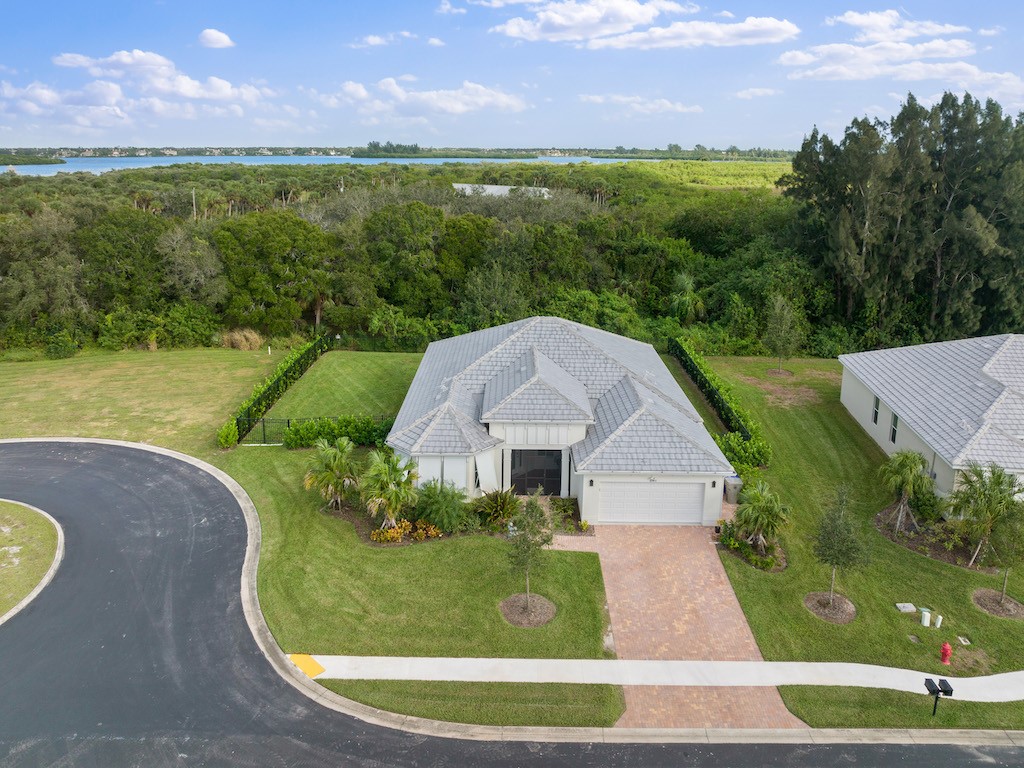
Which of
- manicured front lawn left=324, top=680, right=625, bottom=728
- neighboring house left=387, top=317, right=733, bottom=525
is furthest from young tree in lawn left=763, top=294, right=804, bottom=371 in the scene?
manicured front lawn left=324, top=680, right=625, bottom=728

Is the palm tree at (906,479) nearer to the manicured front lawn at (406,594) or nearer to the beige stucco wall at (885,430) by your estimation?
the beige stucco wall at (885,430)

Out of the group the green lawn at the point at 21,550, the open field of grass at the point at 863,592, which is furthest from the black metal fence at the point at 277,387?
the open field of grass at the point at 863,592

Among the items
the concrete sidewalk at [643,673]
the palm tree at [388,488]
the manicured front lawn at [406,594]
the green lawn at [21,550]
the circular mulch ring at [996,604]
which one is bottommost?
the concrete sidewalk at [643,673]

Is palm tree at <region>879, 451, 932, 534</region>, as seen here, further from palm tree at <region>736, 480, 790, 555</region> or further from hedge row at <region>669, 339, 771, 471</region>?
hedge row at <region>669, 339, 771, 471</region>

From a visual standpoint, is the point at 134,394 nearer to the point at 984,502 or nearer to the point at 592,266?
the point at 592,266

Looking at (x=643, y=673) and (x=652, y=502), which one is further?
(x=652, y=502)

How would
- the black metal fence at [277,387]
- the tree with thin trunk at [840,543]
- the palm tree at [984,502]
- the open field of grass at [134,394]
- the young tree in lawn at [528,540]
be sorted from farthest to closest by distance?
1. the open field of grass at [134,394]
2. the black metal fence at [277,387]
3. the palm tree at [984,502]
4. the young tree in lawn at [528,540]
5. the tree with thin trunk at [840,543]

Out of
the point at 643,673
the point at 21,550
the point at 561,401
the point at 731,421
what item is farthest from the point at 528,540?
the point at 21,550

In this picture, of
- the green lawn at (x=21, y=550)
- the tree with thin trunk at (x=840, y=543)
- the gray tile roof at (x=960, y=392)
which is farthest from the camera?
the gray tile roof at (x=960, y=392)
